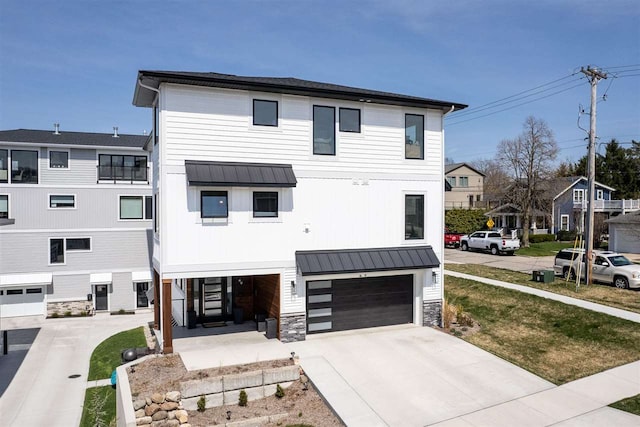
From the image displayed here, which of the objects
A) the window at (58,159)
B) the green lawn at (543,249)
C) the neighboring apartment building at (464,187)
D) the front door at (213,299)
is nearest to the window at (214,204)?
the front door at (213,299)

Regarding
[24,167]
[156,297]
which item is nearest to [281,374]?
[156,297]

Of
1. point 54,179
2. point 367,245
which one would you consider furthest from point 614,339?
point 54,179

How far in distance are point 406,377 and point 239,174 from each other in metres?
7.90

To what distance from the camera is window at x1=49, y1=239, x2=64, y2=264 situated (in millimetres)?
27359

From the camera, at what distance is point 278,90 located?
15.3 metres

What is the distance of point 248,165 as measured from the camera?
596 inches

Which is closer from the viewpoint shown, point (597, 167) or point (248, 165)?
point (248, 165)

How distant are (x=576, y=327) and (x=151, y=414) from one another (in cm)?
1402

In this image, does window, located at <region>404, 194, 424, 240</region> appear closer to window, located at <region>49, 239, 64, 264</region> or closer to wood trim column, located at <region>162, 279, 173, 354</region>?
wood trim column, located at <region>162, 279, 173, 354</region>

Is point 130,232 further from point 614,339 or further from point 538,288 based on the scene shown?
point 614,339

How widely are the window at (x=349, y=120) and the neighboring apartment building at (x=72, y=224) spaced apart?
1766 centimetres

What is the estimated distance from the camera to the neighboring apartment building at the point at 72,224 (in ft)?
88.0

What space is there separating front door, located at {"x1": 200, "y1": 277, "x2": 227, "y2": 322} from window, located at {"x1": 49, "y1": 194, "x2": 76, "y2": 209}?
49.1 feet

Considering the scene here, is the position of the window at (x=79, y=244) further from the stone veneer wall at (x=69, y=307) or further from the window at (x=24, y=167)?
the window at (x=24, y=167)
